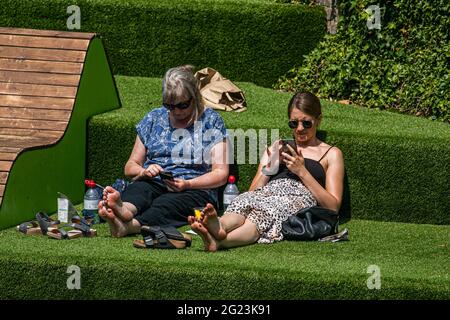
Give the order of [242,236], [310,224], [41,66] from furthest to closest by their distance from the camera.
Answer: [41,66]
[310,224]
[242,236]

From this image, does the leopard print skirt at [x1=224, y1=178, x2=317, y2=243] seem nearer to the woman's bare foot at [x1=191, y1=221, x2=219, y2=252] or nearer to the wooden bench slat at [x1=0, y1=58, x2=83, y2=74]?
the woman's bare foot at [x1=191, y1=221, x2=219, y2=252]

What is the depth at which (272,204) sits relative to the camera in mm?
7695

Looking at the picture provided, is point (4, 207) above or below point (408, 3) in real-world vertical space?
below

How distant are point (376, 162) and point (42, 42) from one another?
269 centimetres

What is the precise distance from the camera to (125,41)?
10891 millimetres

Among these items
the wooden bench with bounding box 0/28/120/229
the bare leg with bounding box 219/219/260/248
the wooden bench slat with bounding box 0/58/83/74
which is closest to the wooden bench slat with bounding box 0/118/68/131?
the wooden bench with bounding box 0/28/120/229

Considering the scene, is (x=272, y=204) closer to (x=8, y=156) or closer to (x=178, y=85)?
(x=178, y=85)

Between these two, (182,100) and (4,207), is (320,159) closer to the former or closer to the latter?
(182,100)

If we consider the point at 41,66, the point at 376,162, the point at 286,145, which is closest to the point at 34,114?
the point at 41,66

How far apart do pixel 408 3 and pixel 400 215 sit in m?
2.83

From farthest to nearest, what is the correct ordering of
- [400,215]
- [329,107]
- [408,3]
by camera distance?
1. [408,3]
2. [329,107]
3. [400,215]

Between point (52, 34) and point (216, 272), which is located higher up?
point (52, 34)

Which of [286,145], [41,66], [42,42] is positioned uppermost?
[42,42]

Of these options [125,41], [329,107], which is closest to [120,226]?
[329,107]
